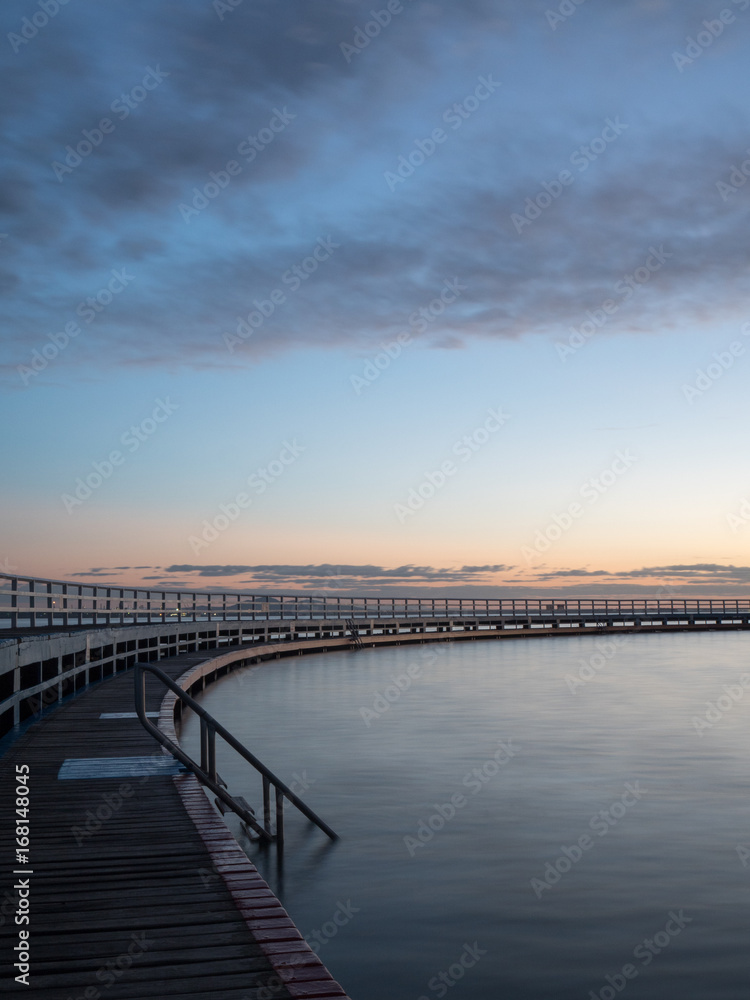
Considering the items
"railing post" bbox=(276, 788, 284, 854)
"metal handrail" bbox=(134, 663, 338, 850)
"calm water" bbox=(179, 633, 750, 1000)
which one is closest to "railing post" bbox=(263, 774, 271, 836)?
"metal handrail" bbox=(134, 663, 338, 850)

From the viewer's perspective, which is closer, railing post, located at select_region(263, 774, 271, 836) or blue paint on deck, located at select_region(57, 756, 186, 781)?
blue paint on deck, located at select_region(57, 756, 186, 781)

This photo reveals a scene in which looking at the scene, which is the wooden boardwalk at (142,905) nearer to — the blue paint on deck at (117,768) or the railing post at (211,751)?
the blue paint on deck at (117,768)

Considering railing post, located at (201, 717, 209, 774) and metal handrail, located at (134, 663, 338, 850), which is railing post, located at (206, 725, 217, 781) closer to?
metal handrail, located at (134, 663, 338, 850)

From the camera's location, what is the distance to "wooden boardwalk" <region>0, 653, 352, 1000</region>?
4.43m

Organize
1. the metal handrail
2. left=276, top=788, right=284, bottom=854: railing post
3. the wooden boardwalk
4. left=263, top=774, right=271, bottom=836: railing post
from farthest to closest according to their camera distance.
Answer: left=263, top=774, right=271, bottom=836: railing post < left=276, top=788, right=284, bottom=854: railing post < the metal handrail < the wooden boardwalk

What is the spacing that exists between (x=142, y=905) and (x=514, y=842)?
6899mm

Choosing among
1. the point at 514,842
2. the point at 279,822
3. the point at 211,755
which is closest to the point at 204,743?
the point at 211,755

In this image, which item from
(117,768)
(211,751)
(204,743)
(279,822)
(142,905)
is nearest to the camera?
(142,905)

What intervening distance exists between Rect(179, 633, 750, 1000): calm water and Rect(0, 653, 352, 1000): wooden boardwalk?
1780mm

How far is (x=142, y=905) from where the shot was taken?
548cm

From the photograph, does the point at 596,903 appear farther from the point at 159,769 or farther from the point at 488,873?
the point at 159,769

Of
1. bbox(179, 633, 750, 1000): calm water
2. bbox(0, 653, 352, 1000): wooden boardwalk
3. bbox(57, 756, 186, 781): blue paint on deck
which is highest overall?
bbox(0, 653, 352, 1000): wooden boardwalk

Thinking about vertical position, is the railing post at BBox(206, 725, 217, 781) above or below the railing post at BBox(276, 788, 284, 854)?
above

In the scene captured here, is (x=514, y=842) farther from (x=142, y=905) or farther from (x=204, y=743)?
(x=142, y=905)
